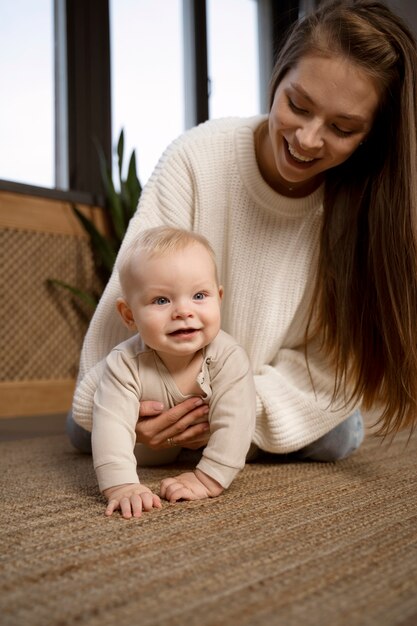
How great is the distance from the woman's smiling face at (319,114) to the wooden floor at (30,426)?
1.03 metres

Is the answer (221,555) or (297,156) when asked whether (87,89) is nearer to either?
(297,156)

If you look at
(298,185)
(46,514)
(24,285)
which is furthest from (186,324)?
(24,285)

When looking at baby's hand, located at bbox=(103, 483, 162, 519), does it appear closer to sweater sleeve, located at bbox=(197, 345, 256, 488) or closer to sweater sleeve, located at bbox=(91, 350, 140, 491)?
sweater sleeve, located at bbox=(91, 350, 140, 491)

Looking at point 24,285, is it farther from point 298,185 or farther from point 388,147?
point 388,147

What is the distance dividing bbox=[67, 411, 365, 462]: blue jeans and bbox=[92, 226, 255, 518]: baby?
0.31 m

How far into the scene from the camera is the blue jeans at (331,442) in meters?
1.34

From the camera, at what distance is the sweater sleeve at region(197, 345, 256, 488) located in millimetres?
1034

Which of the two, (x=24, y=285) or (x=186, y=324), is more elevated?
(x=186, y=324)

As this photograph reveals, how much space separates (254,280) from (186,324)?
1.21 ft

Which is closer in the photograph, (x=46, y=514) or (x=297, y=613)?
(x=297, y=613)

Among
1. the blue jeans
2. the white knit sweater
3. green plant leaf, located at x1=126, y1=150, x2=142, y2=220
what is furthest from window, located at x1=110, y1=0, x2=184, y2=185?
the blue jeans

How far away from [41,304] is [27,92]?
77cm

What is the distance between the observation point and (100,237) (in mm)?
2338

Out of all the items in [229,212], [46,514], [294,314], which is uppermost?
[229,212]
